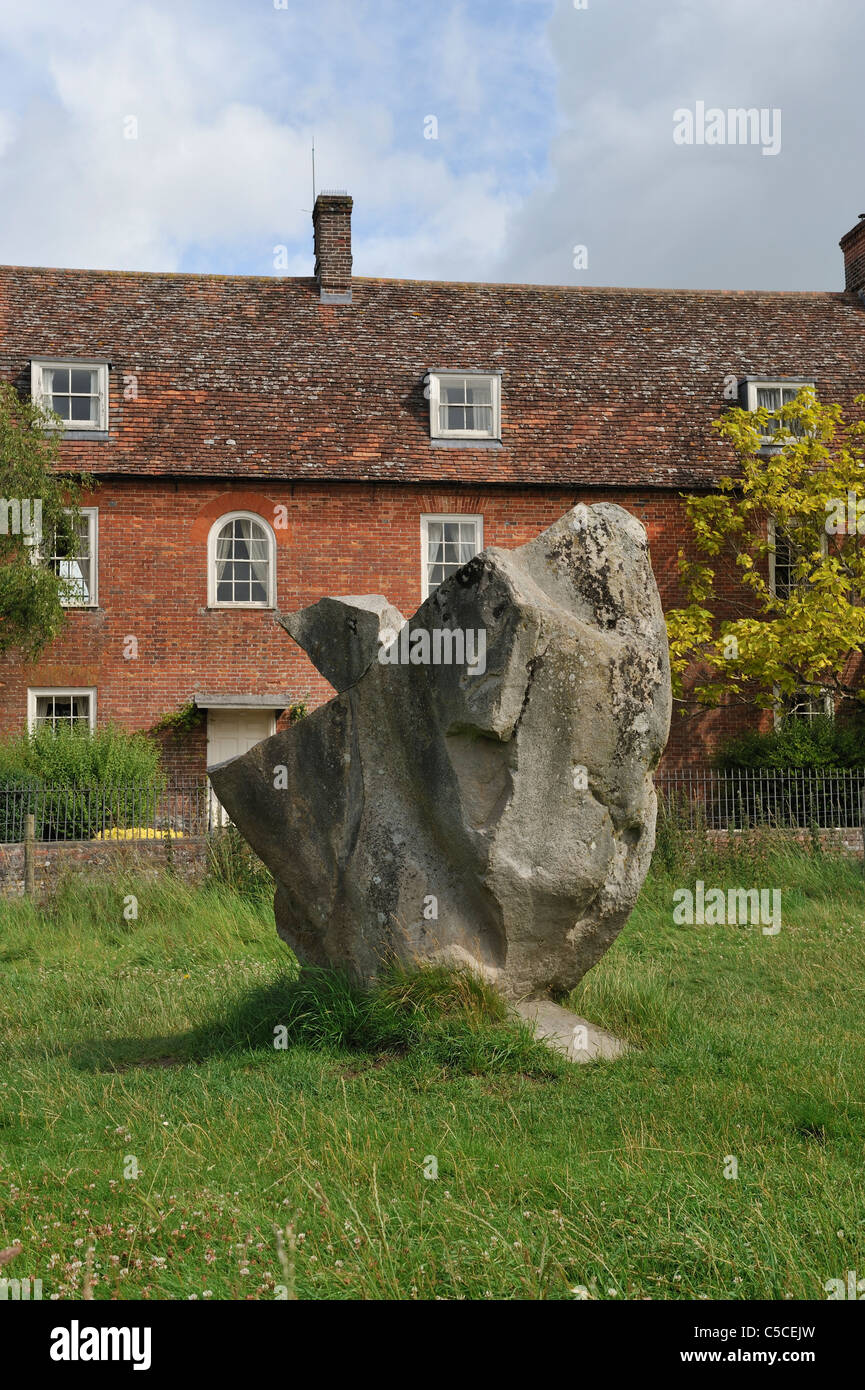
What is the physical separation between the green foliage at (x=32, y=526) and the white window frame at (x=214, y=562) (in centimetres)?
276

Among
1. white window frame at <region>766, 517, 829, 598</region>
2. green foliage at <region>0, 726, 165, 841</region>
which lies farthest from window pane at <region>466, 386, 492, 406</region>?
green foliage at <region>0, 726, 165, 841</region>

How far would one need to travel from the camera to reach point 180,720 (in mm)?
21234

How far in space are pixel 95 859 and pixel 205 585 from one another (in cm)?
899

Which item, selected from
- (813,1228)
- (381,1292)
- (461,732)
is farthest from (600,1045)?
(381,1292)

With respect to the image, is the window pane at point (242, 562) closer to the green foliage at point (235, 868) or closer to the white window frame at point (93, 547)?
the white window frame at point (93, 547)

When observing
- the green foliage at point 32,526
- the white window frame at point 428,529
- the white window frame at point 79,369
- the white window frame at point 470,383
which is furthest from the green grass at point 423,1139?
the white window frame at point 470,383

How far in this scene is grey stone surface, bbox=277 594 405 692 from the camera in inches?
283

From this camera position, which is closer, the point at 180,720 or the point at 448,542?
the point at 180,720

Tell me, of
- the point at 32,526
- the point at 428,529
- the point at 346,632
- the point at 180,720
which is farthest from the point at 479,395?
the point at 346,632

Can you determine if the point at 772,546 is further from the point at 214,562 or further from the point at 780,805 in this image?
the point at 214,562

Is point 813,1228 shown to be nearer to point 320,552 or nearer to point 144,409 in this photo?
point 320,552

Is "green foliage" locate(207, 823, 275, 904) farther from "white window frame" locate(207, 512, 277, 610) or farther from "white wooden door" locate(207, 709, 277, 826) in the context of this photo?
"white window frame" locate(207, 512, 277, 610)

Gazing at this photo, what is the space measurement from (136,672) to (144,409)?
479 centimetres

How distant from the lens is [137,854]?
13.8 meters
